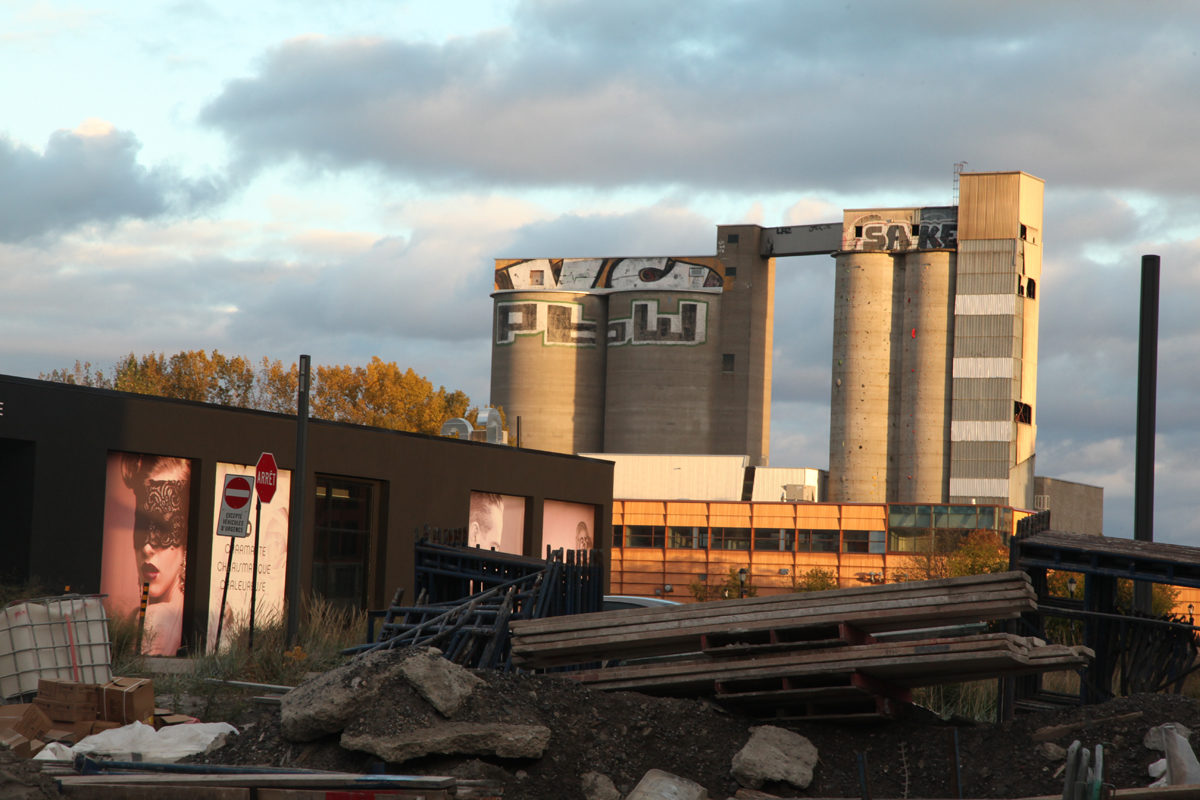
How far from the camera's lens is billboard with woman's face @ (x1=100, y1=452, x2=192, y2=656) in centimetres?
2080

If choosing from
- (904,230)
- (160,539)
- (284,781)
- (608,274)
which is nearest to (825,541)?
(904,230)

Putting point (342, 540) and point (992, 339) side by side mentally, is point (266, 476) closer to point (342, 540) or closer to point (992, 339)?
point (342, 540)

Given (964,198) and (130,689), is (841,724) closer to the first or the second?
(130,689)

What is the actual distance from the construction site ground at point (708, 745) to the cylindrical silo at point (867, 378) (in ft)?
245

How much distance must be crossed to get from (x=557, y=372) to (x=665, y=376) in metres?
8.76

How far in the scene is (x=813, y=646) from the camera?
10375 millimetres

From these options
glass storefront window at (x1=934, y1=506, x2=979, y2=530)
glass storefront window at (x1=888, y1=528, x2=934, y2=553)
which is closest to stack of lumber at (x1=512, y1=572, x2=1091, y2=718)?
glass storefront window at (x1=888, y1=528, x2=934, y2=553)

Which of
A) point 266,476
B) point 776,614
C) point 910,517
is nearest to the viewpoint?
point 776,614

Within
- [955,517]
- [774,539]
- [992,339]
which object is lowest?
[774,539]

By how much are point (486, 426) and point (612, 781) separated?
35.8 metres

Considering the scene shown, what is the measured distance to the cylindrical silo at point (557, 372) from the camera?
95.8 meters

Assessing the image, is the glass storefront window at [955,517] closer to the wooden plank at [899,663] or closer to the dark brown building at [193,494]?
the dark brown building at [193,494]

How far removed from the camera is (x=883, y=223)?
85125mm

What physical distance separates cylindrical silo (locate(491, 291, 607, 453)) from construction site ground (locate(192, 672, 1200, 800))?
84.1 metres
